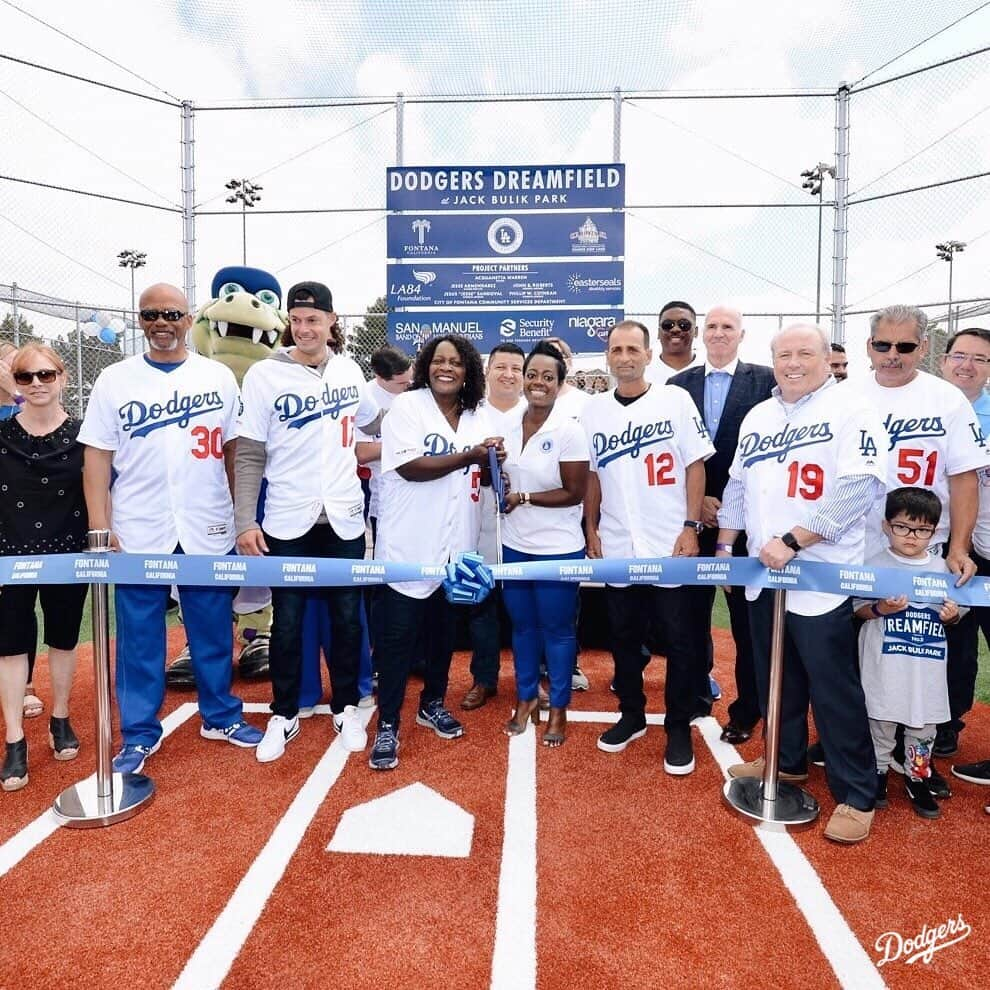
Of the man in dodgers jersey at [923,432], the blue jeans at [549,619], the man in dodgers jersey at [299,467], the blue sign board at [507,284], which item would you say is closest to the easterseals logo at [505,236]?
the blue sign board at [507,284]

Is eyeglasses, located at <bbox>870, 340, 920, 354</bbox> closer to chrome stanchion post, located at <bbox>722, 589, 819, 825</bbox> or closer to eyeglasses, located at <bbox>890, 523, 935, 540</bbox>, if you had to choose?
eyeglasses, located at <bbox>890, 523, 935, 540</bbox>

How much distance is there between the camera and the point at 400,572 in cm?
336

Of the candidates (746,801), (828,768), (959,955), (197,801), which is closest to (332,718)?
(197,801)

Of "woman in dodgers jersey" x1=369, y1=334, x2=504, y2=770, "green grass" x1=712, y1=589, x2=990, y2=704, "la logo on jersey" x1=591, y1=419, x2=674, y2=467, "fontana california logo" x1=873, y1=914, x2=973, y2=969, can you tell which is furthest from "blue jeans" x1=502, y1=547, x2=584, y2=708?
"green grass" x1=712, y1=589, x2=990, y2=704

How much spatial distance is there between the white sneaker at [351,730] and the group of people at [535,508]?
14mm

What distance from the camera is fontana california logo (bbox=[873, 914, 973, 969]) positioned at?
2334 mm

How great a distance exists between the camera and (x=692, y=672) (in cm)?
363

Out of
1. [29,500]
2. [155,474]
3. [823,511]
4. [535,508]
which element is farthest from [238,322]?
[823,511]

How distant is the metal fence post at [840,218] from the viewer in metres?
8.30

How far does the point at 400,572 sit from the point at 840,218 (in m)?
7.42

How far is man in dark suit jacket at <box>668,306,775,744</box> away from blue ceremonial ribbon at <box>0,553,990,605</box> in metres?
0.77

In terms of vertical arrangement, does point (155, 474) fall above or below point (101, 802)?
above

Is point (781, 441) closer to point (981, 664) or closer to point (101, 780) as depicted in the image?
point (101, 780)

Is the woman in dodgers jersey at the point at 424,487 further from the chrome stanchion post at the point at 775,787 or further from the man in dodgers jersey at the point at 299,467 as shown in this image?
the chrome stanchion post at the point at 775,787
